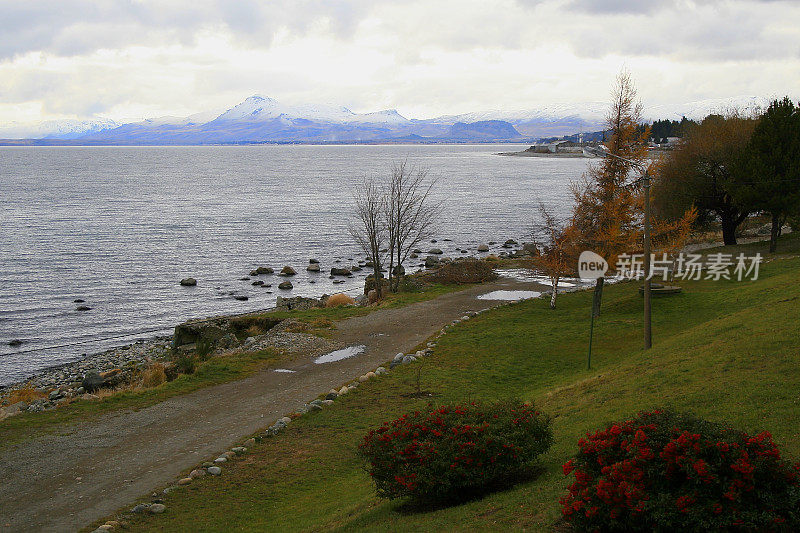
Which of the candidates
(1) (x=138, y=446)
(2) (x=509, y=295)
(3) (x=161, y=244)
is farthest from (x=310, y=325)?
(3) (x=161, y=244)

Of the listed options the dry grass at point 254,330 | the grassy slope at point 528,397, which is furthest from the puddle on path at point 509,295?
the dry grass at point 254,330

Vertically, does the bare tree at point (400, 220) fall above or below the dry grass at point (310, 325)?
above

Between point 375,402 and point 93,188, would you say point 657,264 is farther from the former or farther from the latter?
point 93,188

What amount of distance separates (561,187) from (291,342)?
117 meters

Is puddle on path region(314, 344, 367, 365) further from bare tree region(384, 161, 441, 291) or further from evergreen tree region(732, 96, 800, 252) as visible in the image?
evergreen tree region(732, 96, 800, 252)

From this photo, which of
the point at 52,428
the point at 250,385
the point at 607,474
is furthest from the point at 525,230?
the point at 607,474

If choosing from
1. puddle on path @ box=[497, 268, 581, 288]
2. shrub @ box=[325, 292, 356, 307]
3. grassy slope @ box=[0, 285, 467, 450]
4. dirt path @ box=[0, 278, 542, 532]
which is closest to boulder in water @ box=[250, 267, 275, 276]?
shrub @ box=[325, 292, 356, 307]

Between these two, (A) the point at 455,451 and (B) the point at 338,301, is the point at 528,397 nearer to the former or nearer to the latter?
(A) the point at 455,451

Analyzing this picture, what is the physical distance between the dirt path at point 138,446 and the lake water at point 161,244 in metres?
16.5

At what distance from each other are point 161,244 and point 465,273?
133ft

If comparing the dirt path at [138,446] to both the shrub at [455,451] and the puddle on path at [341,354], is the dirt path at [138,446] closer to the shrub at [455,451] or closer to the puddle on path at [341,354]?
the puddle on path at [341,354]

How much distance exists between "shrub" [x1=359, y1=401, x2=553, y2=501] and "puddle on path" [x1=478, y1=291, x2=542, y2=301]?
26.4m

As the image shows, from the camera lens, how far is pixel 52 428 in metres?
18.9

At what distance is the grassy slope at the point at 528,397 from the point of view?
439 inches
